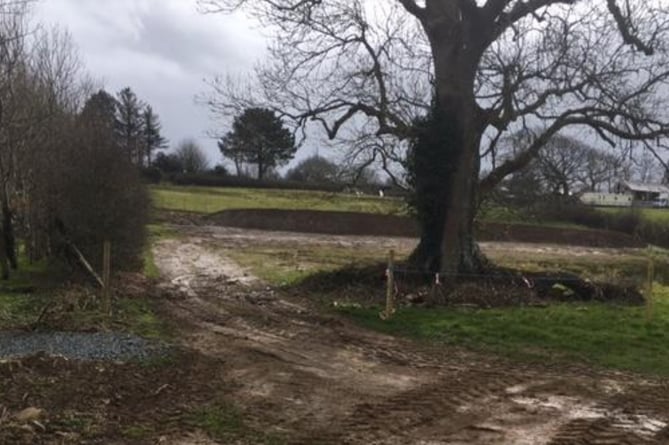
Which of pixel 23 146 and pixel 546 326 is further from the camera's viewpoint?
pixel 23 146

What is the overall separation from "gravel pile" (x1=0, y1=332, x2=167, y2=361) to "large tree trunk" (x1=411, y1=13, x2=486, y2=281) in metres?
10.9

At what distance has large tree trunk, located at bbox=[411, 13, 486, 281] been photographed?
2225cm

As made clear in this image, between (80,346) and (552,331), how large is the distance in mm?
9079

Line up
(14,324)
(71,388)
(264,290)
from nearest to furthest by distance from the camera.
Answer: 1. (71,388)
2. (14,324)
3. (264,290)

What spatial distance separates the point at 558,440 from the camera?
813cm

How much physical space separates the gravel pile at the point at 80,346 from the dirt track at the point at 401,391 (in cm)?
109

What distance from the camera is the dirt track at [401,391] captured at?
8406 mm

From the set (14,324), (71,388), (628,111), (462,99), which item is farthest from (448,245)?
(71,388)

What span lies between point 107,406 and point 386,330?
8105 mm


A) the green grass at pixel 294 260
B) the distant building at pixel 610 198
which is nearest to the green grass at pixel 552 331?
the green grass at pixel 294 260

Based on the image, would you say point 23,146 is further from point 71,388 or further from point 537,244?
point 537,244

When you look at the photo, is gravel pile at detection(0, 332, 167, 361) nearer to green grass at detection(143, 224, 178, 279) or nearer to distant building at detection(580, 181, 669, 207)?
green grass at detection(143, 224, 178, 279)

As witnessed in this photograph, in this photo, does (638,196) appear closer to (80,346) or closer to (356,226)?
(356,226)

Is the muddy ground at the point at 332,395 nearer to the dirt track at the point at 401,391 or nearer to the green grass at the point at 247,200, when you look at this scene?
the dirt track at the point at 401,391
